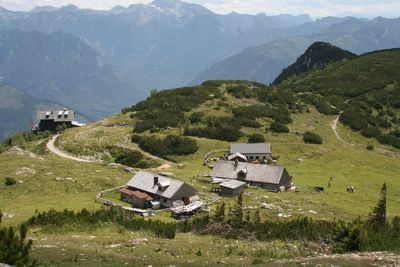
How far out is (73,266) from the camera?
31.7m

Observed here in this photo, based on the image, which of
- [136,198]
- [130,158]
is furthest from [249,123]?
[136,198]

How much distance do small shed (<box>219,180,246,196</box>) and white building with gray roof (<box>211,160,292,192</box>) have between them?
6088 millimetres

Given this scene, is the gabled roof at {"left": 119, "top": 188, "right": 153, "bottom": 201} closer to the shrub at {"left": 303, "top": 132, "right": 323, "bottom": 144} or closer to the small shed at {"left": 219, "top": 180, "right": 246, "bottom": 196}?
the small shed at {"left": 219, "top": 180, "right": 246, "bottom": 196}

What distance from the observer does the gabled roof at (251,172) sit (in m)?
80.0

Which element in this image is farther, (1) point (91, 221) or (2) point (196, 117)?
(2) point (196, 117)

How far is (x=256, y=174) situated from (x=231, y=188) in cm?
1015

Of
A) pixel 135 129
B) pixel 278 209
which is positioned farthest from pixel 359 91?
pixel 278 209

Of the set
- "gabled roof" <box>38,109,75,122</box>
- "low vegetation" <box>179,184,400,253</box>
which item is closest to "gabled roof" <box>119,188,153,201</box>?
"low vegetation" <box>179,184,400,253</box>

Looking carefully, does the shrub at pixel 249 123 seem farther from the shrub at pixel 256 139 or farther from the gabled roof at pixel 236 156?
the gabled roof at pixel 236 156

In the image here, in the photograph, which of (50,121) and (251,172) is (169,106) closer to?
(50,121)

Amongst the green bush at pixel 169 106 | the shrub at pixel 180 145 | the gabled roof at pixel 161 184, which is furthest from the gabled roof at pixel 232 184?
the green bush at pixel 169 106

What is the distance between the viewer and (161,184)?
68750mm

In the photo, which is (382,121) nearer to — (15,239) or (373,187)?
(373,187)

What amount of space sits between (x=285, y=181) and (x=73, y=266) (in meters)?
54.1
